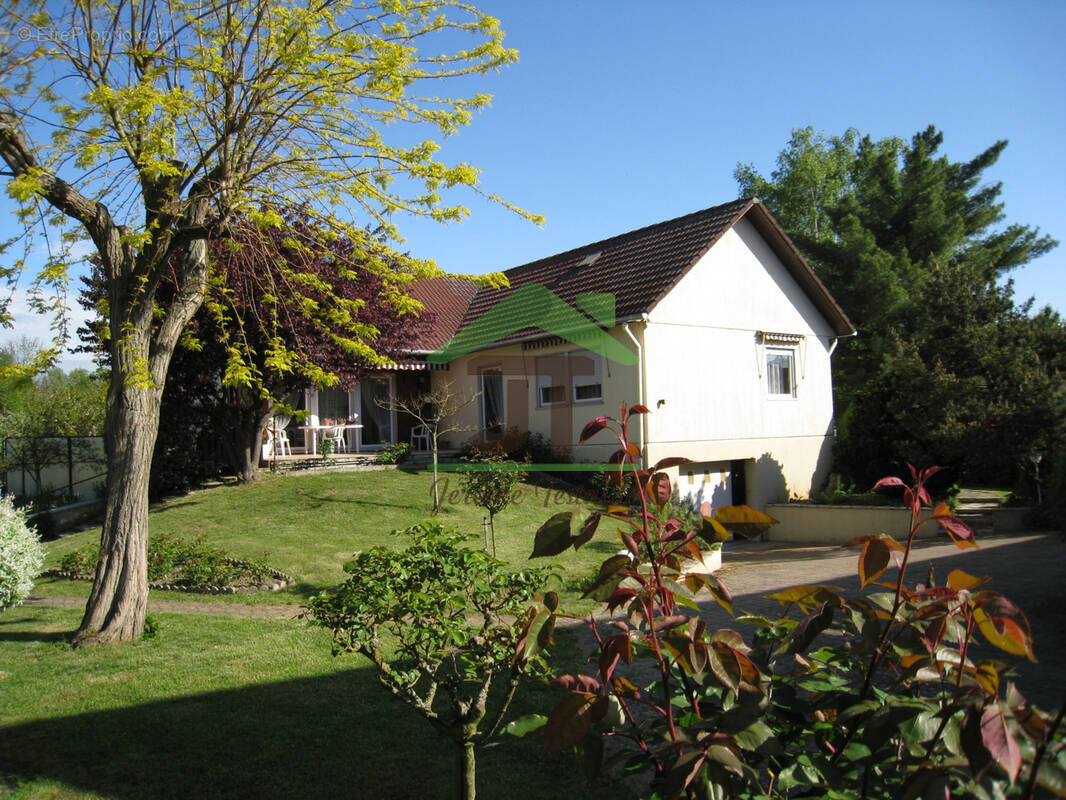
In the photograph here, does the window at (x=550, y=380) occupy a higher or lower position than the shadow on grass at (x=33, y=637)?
higher

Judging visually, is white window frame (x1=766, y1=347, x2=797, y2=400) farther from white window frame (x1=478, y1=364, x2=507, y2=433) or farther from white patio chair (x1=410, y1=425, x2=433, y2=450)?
white patio chair (x1=410, y1=425, x2=433, y2=450)

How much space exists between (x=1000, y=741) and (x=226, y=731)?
5.70 metres

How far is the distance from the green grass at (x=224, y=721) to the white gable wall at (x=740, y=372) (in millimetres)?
8535

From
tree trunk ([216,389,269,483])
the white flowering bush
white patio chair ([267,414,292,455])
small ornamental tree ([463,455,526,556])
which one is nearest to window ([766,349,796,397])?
small ornamental tree ([463,455,526,556])

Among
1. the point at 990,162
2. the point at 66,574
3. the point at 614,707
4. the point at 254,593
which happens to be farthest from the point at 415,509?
the point at 990,162

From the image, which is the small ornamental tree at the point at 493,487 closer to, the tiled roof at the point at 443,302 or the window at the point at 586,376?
the window at the point at 586,376

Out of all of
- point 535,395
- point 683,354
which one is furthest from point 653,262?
→ point 535,395

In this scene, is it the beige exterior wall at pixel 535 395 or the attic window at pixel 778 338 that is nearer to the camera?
the beige exterior wall at pixel 535 395

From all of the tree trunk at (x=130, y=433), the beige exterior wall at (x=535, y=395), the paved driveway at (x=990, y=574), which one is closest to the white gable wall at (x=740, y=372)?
the beige exterior wall at (x=535, y=395)

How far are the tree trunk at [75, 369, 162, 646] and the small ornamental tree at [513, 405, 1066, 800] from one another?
767 cm

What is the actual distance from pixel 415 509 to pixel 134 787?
10591 millimetres

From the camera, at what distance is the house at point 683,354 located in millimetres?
17906

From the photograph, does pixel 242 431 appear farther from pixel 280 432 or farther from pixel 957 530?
pixel 957 530

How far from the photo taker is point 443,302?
87.7 feet
